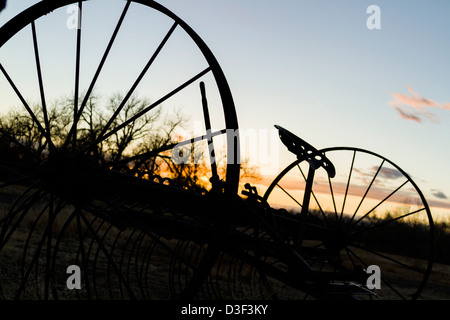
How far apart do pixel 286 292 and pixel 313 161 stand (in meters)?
4.31

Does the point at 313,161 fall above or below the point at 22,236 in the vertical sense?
above

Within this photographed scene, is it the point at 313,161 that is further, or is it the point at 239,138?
the point at 313,161

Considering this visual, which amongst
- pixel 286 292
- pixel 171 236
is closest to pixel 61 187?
pixel 171 236

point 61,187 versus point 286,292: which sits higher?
point 61,187

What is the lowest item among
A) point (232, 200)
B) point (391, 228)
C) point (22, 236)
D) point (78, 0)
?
point (391, 228)

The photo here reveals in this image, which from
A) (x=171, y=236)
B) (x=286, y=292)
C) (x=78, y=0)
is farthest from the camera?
(x=286, y=292)

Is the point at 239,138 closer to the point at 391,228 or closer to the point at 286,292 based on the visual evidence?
the point at 286,292

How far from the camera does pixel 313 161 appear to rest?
10.4ft

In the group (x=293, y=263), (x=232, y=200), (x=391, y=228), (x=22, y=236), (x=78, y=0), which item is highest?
(x=78, y=0)

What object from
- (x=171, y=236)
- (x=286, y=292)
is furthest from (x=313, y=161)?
(x=286, y=292)

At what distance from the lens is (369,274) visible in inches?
129
